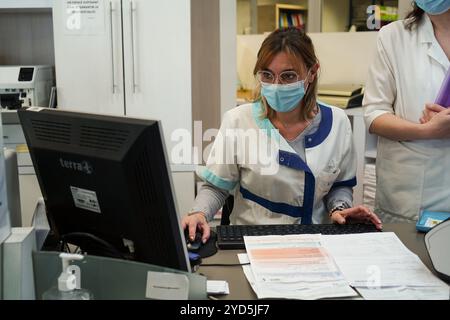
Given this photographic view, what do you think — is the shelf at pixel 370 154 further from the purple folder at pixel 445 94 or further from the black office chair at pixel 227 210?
the black office chair at pixel 227 210

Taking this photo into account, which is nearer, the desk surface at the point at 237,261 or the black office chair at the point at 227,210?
the desk surface at the point at 237,261

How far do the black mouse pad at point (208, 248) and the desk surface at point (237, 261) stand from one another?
0.05ft

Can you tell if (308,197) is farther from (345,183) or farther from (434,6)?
(434,6)

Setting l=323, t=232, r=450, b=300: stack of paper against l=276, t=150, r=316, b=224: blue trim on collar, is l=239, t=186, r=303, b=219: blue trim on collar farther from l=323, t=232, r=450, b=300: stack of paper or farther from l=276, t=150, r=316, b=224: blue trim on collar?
l=323, t=232, r=450, b=300: stack of paper

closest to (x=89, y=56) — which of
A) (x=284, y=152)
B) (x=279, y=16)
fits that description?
(x=284, y=152)

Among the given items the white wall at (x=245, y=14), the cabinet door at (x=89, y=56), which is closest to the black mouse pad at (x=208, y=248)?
the cabinet door at (x=89, y=56)

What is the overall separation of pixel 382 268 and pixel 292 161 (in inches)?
20.2

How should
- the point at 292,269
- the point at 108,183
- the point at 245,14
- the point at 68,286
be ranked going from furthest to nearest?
1. the point at 245,14
2. the point at 292,269
3. the point at 108,183
4. the point at 68,286

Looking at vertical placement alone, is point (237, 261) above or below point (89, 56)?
below

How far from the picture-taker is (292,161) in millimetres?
1579

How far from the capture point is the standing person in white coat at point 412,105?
1.63 meters
